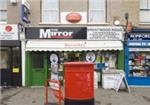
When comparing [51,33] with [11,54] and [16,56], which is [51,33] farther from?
[11,54]

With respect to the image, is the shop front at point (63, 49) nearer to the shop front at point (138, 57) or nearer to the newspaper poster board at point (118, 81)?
the shop front at point (138, 57)

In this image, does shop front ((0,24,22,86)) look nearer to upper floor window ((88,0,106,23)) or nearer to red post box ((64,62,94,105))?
upper floor window ((88,0,106,23))

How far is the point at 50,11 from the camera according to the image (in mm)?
19000

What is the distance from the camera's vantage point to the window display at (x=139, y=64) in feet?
61.7

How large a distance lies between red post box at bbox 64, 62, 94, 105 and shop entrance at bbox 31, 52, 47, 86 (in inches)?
290

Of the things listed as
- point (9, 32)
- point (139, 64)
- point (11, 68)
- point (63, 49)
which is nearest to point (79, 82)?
point (63, 49)

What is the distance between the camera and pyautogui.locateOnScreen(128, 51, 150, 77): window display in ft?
61.7

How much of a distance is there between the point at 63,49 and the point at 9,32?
285 centimetres

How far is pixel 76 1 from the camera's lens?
1877 centimetres

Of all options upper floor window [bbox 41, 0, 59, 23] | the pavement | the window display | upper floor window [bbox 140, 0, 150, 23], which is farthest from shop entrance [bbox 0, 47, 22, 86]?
upper floor window [bbox 140, 0, 150, 23]

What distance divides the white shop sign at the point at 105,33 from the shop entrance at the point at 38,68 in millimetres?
2607

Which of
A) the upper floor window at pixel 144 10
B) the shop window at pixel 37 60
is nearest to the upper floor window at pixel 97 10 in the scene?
the upper floor window at pixel 144 10

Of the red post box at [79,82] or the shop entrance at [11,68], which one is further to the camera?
the shop entrance at [11,68]

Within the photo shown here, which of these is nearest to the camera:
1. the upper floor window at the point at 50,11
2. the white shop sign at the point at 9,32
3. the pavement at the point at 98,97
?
the pavement at the point at 98,97
